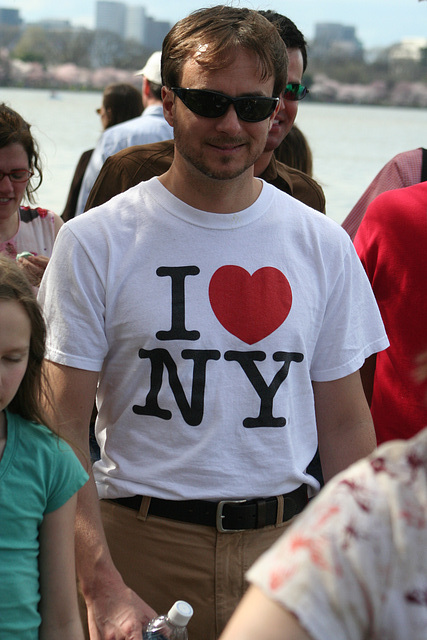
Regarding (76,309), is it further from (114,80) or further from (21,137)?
(114,80)

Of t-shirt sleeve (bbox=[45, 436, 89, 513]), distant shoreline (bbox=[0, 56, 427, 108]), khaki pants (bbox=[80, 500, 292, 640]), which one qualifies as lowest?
distant shoreline (bbox=[0, 56, 427, 108])

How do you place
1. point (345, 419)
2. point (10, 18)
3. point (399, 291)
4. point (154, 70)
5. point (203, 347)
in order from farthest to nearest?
point (10, 18)
point (154, 70)
point (399, 291)
point (345, 419)
point (203, 347)

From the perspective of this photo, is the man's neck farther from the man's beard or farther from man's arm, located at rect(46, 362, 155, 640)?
man's arm, located at rect(46, 362, 155, 640)

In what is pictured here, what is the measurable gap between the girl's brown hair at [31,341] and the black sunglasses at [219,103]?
0.57 m

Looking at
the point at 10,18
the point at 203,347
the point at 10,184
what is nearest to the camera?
the point at 203,347

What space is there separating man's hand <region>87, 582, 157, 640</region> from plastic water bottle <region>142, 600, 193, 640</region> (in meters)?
0.02

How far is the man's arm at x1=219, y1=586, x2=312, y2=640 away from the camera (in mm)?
835

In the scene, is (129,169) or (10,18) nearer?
(129,169)

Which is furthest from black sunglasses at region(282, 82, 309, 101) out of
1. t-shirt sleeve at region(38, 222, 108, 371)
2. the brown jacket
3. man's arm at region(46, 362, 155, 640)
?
man's arm at region(46, 362, 155, 640)

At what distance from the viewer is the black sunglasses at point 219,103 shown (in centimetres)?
198

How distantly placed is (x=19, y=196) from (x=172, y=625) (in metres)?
1.89

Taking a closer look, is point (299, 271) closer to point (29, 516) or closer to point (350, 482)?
point (29, 516)

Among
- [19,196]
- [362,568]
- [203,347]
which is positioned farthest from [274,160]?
[362,568]

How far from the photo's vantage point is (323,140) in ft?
25.4
